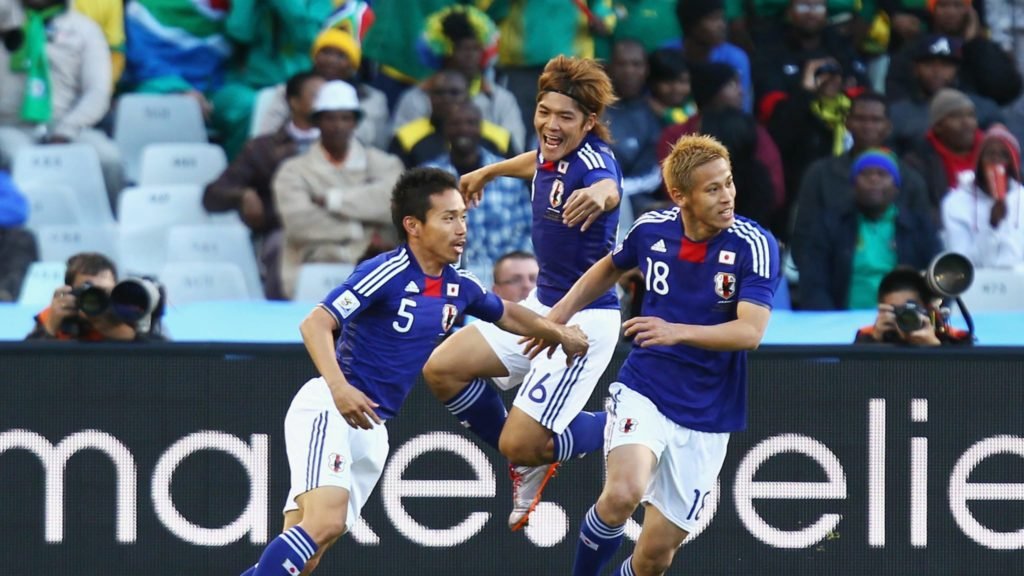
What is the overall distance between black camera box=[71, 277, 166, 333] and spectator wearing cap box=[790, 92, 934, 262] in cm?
353

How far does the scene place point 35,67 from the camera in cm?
1130

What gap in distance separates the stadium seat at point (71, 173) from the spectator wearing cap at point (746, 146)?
3152 millimetres

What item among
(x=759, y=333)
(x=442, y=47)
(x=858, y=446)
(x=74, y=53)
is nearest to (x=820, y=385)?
(x=858, y=446)

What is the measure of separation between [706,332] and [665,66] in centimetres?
439

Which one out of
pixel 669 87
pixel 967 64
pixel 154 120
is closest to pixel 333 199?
A: pixel 154 120

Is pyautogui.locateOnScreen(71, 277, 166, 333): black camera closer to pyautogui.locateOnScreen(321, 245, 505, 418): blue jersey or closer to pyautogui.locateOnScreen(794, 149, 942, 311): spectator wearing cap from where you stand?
pyautogui.locateOnScreen(321, 245, 505, 418): blue jersey

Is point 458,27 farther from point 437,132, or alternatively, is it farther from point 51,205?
point 51,205

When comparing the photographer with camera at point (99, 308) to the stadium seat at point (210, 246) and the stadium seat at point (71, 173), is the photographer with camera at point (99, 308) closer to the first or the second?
the stadium seat at point (210, 246)

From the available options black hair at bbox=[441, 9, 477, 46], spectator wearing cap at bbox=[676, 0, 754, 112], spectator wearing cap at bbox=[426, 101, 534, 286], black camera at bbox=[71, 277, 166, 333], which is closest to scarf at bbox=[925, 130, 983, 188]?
spectator wearing cap at bbox=[676, 0, 754, 112]

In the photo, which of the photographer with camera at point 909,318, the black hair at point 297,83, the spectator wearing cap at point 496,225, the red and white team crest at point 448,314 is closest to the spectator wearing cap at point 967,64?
the spectator wearing cap at point 496,225

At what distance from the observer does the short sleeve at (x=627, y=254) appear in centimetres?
738

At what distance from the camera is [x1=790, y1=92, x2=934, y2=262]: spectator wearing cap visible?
408 inches

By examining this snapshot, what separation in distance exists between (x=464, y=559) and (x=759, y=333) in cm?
199

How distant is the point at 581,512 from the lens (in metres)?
8.52
